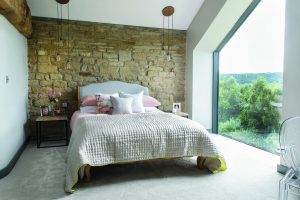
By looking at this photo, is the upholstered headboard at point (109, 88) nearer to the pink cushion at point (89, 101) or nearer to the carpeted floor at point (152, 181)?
the pink cushion at point (89, 101)

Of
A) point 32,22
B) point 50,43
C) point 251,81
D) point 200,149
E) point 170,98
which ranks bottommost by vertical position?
point 200,149

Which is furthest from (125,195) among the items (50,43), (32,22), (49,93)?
(32,22)

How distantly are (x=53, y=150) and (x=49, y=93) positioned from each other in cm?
110

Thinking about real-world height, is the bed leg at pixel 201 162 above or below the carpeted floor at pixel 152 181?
above

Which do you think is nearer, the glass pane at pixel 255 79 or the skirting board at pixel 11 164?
the skirting board at pixel 11 164

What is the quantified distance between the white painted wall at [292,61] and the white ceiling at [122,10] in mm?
2099

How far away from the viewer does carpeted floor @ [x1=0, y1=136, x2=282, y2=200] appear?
8.21ft

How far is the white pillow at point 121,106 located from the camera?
412 centimetres

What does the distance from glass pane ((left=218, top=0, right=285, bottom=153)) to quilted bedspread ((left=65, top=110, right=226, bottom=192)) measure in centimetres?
154

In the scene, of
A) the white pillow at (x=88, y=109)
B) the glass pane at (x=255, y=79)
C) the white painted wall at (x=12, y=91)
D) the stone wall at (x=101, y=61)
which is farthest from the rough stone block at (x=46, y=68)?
the glass pane at (x=255, y=79)

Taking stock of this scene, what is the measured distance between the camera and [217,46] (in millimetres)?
5168

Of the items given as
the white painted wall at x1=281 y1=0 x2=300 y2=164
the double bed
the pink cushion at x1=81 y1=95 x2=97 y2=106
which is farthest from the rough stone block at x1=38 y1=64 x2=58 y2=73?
the white painted wall at x1=281 y1=0 x2=300 y2=164

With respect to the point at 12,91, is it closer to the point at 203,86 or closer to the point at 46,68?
the point at 46,68

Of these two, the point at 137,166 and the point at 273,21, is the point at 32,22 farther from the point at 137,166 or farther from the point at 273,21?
the point at 273,21
